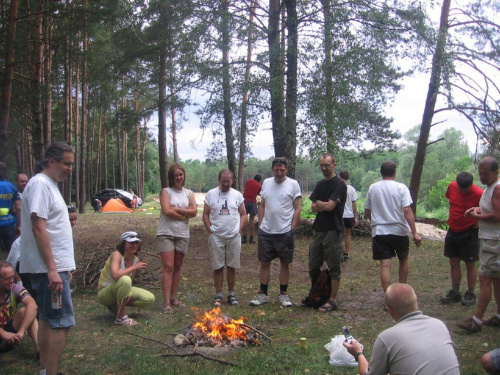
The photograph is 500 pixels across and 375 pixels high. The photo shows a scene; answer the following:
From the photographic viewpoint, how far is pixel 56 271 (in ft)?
10.1

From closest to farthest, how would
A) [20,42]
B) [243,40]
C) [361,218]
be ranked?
[20,42], [243,40], [361,218]

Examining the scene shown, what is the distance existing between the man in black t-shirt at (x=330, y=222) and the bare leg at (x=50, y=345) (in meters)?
3.28

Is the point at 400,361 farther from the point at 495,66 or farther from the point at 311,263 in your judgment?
the point at 495,66

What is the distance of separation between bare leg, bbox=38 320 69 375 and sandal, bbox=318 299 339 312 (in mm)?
3272

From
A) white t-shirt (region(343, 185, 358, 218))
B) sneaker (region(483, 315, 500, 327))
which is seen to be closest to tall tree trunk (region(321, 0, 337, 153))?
white t-shirt (region(343, 185, 358, 218))

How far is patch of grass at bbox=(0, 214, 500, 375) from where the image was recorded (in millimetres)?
3709

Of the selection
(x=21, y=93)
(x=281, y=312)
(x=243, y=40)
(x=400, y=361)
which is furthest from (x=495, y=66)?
(x=21, y=93)

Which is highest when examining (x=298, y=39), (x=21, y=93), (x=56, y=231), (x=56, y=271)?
(x=298, y=39)

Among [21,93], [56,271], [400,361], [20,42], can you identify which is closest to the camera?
[400,361]

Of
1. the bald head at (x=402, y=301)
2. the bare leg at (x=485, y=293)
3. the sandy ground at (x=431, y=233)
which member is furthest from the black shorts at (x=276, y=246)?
the sandy ground at (x=431, y=233)

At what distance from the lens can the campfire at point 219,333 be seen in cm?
419

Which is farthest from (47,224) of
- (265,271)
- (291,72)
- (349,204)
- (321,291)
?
(291,72)

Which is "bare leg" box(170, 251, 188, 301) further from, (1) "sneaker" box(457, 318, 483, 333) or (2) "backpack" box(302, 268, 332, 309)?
(1) "sneaker" box(457, 318, 483, 333)

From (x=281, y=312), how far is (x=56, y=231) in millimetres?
3200
